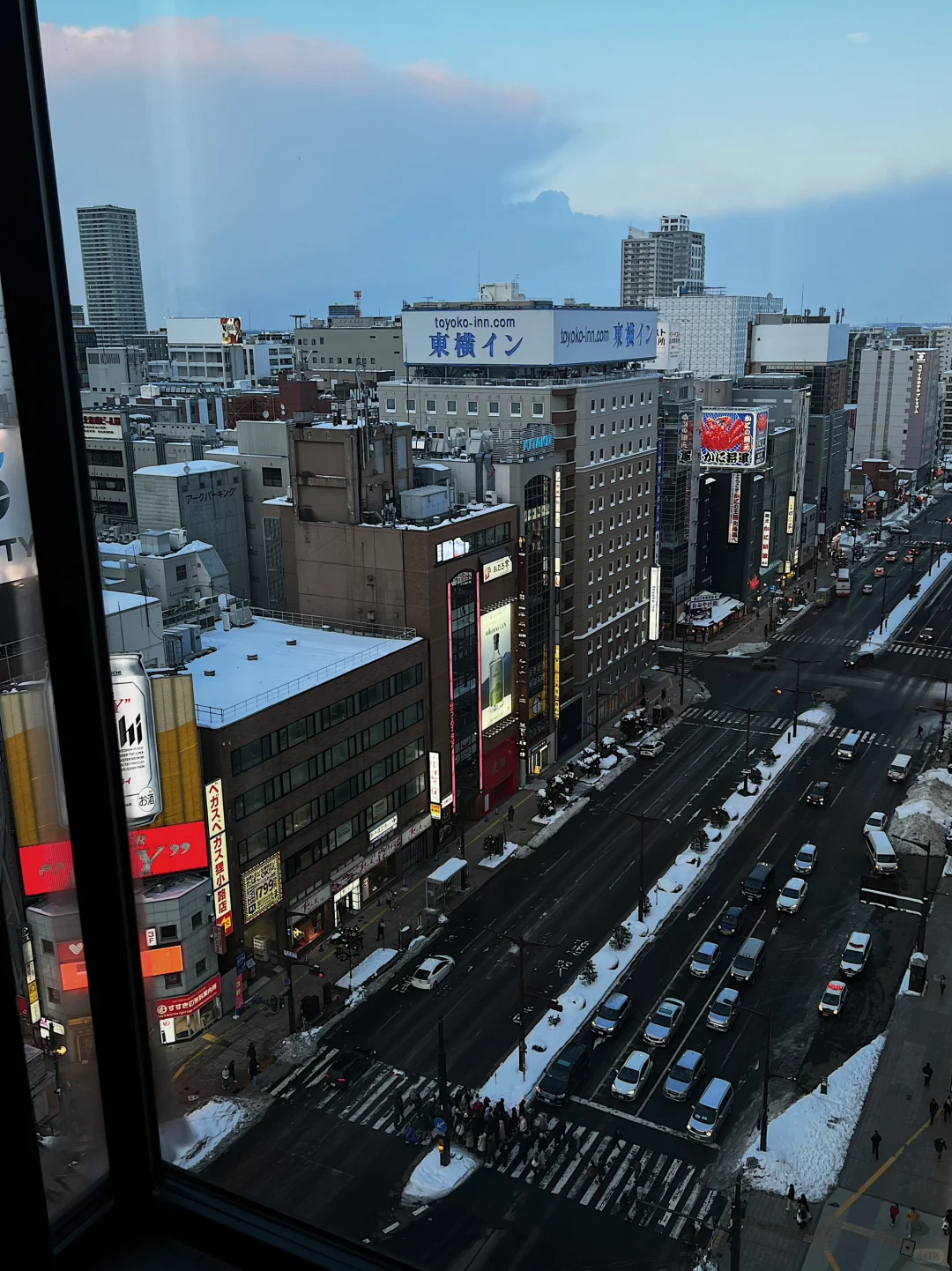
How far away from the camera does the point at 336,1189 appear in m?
13.0

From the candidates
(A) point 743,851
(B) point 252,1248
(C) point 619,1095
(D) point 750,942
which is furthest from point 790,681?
(B) point 252,1248

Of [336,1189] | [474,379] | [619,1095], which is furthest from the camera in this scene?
[474,379]

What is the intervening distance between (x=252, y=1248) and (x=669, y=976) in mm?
16963

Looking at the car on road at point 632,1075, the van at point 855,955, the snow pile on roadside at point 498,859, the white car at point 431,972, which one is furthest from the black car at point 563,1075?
the snow pile on roadside at point 498,859

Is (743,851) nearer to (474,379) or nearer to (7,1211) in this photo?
(474,379)

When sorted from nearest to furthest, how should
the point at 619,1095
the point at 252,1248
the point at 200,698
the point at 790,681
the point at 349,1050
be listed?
the point at 252,1248
the point at 619,1095
the point at 349,1050
the point at 200,698
the point at 790,681

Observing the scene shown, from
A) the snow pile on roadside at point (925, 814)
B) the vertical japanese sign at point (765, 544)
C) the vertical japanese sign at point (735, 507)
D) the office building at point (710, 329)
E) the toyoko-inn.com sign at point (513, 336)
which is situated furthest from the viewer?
the office building at point (710, 329)

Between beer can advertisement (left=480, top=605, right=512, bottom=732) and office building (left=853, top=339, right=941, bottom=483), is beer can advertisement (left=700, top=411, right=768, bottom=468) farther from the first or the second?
office building (left=853, top=339, right=941, bottom=483)

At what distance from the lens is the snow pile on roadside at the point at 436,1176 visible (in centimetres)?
1289

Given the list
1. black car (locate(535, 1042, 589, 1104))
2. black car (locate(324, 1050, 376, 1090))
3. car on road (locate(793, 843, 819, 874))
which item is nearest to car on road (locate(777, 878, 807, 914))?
car on road (locate(793, 843, 819, 874))

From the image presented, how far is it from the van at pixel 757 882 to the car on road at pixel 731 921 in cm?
68

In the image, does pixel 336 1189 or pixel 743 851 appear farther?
pixel 743 851

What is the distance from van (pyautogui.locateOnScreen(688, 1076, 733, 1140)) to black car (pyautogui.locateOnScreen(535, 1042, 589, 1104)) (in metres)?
1.73

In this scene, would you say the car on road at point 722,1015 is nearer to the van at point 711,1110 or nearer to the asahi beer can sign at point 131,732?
the van at point 711,1110
